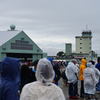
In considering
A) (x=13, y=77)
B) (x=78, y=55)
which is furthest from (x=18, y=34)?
(x=13, y=77)

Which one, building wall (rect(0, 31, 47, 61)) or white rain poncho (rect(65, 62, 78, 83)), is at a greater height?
building wall (rect(0, 31, 47, 61))

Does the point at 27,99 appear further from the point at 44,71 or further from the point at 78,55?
the point at 78,55

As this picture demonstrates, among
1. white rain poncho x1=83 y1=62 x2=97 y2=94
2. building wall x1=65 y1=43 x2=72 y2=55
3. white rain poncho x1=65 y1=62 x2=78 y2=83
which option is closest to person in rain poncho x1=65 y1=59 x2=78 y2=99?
white rain poncho x1=65 y1=62 x2=78 y2=83

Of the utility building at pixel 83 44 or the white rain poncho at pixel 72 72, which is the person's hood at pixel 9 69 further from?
the utility building at pixel 83 44

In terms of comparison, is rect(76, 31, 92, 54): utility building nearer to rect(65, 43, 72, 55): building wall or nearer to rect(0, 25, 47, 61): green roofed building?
rect(65, 43, 72, 55): building wall

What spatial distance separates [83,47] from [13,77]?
326 feet

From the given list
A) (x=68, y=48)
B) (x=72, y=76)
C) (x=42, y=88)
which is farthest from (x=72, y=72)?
(x=68, y=48)

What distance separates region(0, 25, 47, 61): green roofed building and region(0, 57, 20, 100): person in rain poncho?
172 ft

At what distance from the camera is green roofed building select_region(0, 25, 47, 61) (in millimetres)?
56850

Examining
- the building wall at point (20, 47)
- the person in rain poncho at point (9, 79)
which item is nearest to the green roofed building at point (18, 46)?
the building wall at point (20, 47)

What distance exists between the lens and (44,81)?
2.91 m

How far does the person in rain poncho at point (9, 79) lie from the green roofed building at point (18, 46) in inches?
2067

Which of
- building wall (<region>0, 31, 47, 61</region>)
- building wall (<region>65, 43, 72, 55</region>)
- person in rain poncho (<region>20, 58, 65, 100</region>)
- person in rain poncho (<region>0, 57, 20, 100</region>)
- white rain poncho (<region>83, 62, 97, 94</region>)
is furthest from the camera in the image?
building wall (<region>65, 43, 72, 55</region>)

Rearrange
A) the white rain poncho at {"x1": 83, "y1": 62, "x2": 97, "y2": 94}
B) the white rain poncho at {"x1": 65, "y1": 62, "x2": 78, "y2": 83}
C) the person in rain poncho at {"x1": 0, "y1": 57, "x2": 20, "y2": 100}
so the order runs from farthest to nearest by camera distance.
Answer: the white rain poncho at {"x1": 65, "y1": 62, "x2": 78, "y2": 83}, the white rain poncho at {"x1": 83, "y1": 62, "x2": 97, "y2": 94}, the person in rain poncho at {"x1": 0, "y1": 57, "x2": 20, "y2": 100}
